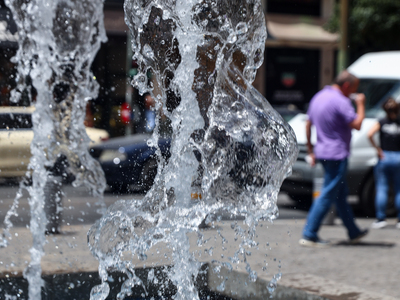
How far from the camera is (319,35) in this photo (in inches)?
865

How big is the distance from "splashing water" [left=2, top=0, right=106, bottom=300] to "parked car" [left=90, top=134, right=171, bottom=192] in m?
0.59

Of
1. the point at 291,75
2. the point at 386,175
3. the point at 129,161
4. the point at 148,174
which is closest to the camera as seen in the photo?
the point at 148,174

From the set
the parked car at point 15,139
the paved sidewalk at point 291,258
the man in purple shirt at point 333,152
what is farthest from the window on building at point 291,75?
the man in purple shirt at point 333,152

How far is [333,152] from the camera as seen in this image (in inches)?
258

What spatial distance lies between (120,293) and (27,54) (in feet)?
14.3

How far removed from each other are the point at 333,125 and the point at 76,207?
11.1ft

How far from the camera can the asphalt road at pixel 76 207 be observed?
295 inches

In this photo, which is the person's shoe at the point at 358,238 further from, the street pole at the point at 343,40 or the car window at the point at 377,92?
the street pole at the point at 343,40

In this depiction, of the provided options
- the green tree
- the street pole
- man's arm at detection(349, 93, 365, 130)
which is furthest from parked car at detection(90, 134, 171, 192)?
the green tree

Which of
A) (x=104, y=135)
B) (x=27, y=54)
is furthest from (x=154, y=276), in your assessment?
(x=104, y=135)

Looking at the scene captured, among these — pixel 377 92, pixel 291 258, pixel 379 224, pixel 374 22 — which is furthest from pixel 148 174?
pixel 374 22

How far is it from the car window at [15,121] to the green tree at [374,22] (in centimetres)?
1120

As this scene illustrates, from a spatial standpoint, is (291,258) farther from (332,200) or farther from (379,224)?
(379,224)

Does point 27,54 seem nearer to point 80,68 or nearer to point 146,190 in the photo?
point 80,68
